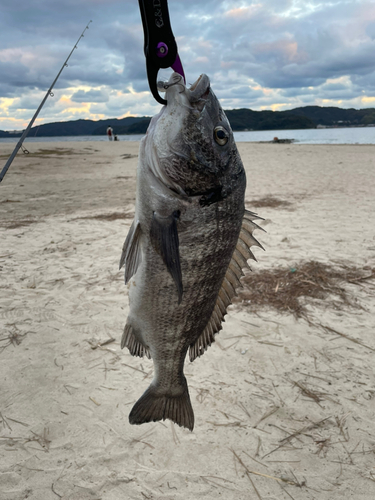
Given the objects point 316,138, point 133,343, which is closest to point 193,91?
point 133,343

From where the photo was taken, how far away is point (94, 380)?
3586mm

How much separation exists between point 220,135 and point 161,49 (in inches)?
22.6

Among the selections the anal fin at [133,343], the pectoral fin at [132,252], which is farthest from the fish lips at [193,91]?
the anal fin at [133,343]

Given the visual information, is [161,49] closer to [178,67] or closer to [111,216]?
[178,67]

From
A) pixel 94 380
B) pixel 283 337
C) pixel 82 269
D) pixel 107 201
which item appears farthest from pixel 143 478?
pixel 107 201

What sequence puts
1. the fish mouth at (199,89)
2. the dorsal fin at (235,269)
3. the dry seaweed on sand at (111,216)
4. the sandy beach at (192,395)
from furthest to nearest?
the dry seaweed on sand at (111,216), the sandy beach at (192,395), the dorsal fin at (235,269), the fish mouth at (199,89)

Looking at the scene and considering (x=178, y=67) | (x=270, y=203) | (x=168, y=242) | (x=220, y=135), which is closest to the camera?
(x=178, y=67)

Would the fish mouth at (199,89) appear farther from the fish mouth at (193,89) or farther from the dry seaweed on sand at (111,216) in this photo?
the dry seaweed on sand at (111,216)

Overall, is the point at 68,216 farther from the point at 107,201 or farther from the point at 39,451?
the point at 39,451

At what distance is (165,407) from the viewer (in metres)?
2.31

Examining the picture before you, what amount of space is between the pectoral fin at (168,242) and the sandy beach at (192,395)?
174cm

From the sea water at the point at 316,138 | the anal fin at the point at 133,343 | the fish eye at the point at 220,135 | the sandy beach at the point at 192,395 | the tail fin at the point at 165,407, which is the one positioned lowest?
the sandy beach at the point at 192,395

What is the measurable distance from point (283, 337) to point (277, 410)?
1142 millimetres

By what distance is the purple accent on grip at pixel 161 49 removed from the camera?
1.48 m
